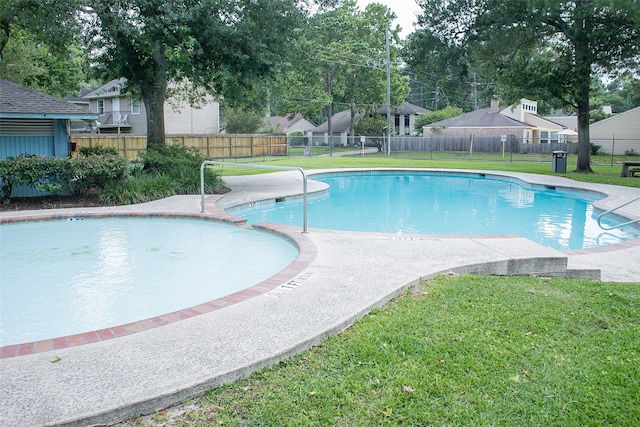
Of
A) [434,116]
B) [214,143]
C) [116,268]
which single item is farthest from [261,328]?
Result: [434,116]

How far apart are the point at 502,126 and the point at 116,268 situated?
38.7m

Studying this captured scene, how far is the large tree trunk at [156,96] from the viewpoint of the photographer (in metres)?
13.2

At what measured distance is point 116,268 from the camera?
6961mm

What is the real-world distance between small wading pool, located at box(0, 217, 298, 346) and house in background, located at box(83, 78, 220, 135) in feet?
85.4

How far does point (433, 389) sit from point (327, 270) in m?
2.74

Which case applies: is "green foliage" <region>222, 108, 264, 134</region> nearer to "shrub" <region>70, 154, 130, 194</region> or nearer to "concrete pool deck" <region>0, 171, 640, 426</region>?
"shrub" <region>70, 154, 130, 194</region>

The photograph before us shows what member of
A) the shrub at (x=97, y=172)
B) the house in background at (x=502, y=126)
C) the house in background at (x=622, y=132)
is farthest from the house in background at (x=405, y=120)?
the shrub at (x=97, y=172)

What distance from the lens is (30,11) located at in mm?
10695

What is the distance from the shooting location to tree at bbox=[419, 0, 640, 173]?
17.7 meters

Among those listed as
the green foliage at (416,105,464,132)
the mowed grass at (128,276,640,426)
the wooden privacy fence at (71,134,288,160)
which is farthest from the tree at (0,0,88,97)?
the green foliage at (416,105,464,132)

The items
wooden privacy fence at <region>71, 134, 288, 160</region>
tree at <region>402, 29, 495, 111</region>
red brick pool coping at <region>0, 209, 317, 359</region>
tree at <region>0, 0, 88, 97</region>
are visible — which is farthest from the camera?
wooden privacy fence at <region>71, 134, 288, 160</region>

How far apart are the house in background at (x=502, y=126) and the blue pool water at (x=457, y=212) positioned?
24.0m

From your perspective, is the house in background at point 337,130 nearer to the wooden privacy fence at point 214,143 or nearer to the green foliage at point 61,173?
the wooden privacy fence at point 214,143

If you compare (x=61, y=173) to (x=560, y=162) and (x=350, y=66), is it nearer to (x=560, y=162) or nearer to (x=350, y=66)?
(x=560, y=162)
